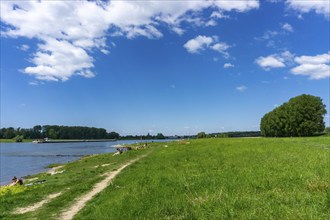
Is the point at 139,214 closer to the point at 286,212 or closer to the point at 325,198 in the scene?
the point at 286,212

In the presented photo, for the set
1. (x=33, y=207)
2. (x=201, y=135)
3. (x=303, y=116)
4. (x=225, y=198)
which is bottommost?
(x=33, y=207)

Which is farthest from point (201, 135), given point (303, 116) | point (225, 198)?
point (225, 198)

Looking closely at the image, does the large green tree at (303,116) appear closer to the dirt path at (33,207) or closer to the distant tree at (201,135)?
the distant tree at (201,135)

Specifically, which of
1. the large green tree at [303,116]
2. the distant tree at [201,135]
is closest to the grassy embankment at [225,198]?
the large green tree at [303,116]

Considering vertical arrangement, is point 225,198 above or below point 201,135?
below

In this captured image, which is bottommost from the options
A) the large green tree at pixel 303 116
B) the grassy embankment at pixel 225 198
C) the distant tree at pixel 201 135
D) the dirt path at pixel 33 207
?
the dirt path at pixel 33 207

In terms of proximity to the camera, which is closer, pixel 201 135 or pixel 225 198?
pixel 225 198

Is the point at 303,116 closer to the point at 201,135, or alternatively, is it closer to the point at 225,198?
the point at 201,135

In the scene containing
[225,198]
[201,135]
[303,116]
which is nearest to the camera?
[225,198]

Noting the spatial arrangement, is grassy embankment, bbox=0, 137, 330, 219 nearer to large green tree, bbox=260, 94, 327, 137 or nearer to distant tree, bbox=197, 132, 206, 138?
large green tree, bbox=260, 94, 327, 137

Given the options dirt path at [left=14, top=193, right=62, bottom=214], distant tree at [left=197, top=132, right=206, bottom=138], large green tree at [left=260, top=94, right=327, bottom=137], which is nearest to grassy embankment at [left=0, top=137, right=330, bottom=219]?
dirt path at [left=14, top=193, right=62, bottom=214]

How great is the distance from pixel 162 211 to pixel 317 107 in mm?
102258

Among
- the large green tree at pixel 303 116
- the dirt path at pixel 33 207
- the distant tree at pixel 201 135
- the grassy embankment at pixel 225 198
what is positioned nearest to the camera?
the grassy embankment at pixel 225 198

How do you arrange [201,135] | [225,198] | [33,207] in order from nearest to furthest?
[225,198] < [33,207] < [201,135]
